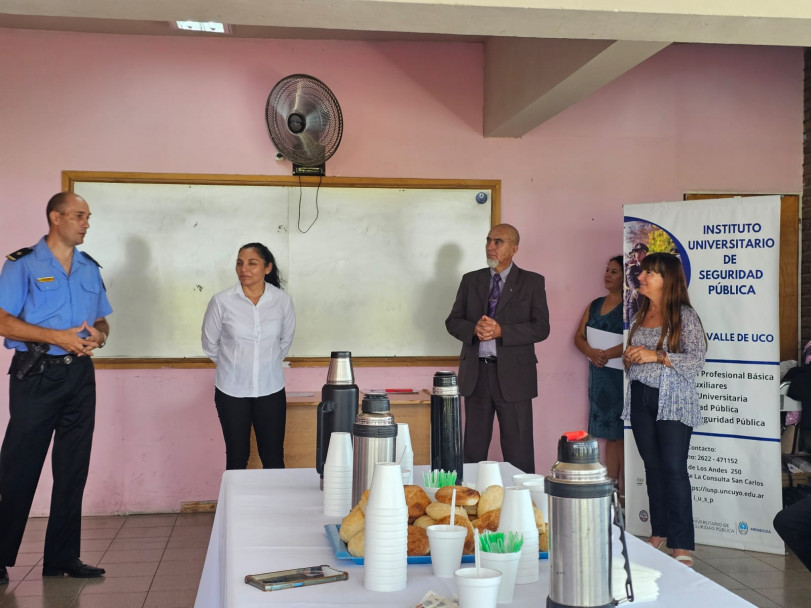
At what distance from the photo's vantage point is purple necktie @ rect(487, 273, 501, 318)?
15.7 feet

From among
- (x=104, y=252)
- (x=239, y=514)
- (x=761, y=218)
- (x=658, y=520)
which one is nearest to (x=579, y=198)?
(x=761, y=218)

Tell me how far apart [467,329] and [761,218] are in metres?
1.65

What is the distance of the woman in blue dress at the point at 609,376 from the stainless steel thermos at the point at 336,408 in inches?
121

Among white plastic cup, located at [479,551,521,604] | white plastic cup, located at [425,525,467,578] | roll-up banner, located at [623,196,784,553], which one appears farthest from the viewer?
roll-up banner, located at [623,196,784,553]

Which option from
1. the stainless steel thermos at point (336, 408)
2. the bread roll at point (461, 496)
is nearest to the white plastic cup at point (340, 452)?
the stainless steel thermos at point (336, 408)

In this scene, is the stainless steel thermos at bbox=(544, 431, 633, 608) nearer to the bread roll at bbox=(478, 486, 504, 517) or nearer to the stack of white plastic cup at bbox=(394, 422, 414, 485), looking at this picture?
the bread roll at bbox=(478, 486, 504, 517)

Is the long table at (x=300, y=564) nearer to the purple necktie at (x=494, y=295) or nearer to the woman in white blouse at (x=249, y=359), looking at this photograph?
the woman in white blouse at (x=249, y=359)

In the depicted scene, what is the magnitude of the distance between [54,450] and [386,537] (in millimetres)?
2738

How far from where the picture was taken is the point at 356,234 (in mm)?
5473

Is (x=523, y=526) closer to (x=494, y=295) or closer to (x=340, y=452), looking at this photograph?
(x=340, y=452)

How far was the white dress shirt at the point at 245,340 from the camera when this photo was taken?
14.5ft

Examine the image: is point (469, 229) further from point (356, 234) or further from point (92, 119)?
point (92, 119)

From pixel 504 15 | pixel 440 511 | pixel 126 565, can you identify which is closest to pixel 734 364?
pixel 504 15

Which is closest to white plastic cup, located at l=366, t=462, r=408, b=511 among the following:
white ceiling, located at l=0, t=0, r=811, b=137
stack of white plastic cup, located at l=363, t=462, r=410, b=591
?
stack of white plastic cup, located at l=363, t=462, r=410, b=591
